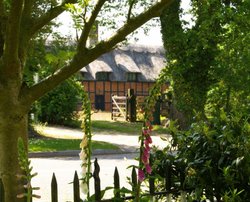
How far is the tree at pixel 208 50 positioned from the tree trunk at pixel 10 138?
10.2 m

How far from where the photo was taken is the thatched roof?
149 feet

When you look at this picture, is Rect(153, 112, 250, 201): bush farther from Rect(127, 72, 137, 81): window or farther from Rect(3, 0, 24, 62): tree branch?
Rect(127, 72, 137, 81): window

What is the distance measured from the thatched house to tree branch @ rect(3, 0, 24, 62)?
127ft

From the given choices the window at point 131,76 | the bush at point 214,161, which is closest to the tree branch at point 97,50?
the bush at point 214,161

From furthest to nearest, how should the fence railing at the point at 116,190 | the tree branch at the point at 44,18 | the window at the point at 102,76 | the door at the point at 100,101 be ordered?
1. the window at the point at 102,76
2. the door at the point at 100,101
3. the tree branch at the point at 44,18
4. the fence railing at the point at 116,190

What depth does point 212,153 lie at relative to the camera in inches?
155

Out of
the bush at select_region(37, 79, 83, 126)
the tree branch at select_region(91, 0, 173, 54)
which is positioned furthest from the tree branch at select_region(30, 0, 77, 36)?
the bush at select_region(37, 79, 83, 126)

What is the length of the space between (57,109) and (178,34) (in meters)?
9.43

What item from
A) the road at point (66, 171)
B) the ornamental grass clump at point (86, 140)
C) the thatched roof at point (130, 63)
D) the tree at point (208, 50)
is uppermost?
the thatched roof at point (130, 63)

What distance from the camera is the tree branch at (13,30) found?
2.76m

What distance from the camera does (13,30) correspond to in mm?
2844

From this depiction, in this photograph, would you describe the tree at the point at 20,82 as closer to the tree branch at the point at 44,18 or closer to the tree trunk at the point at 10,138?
the tree trunk at the point at 10,138

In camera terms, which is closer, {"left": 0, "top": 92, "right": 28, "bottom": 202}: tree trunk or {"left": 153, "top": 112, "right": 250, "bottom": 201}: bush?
{"left": 0, "top": 92, "right": 28, "bottom": 202}: tree trunk

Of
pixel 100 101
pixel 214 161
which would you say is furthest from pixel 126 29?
pixel 100 101
